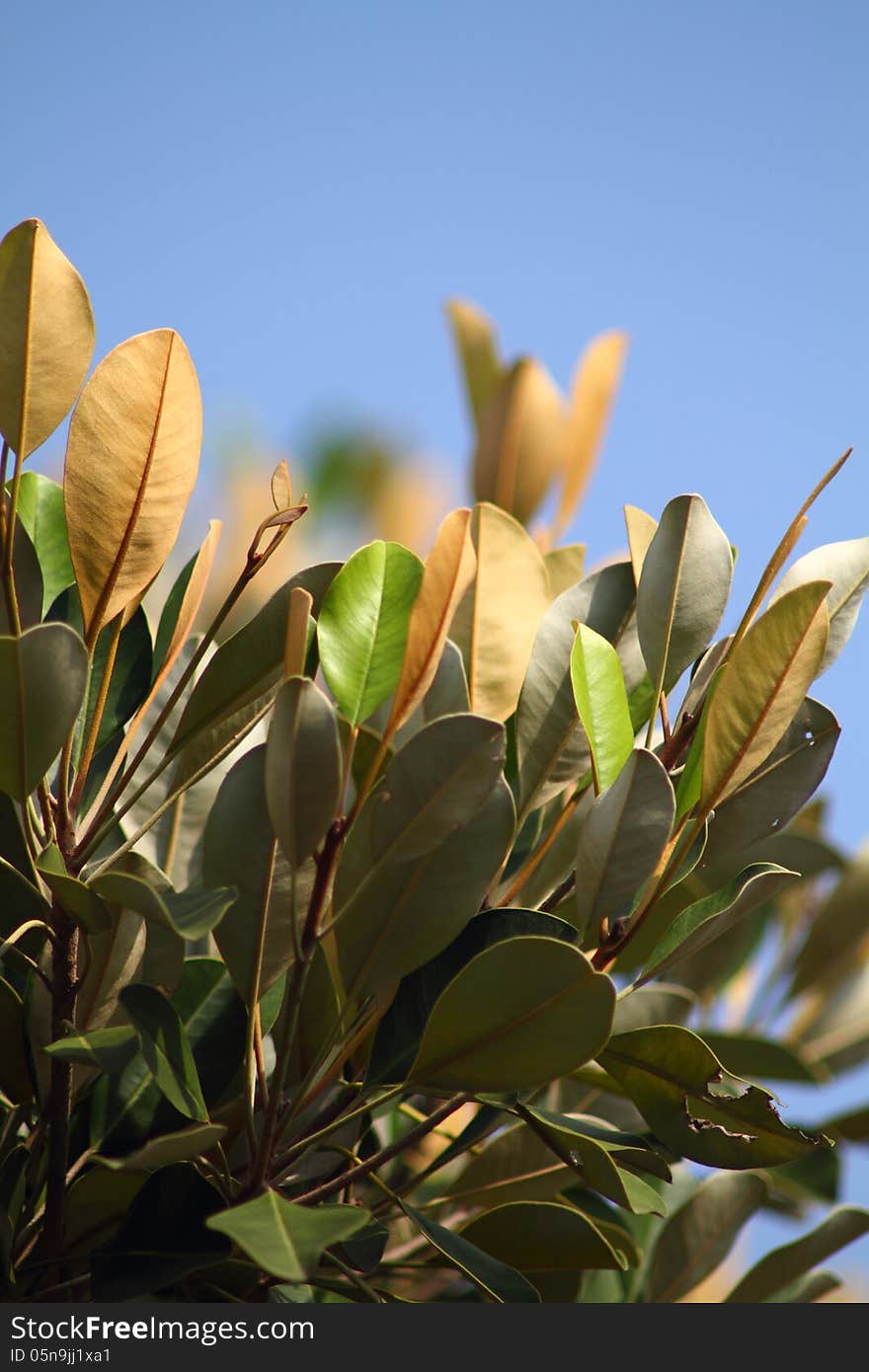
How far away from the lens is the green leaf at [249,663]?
59cm

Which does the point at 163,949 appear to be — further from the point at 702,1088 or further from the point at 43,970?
the point at 702,1088

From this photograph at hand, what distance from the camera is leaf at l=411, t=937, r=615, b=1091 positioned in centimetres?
48

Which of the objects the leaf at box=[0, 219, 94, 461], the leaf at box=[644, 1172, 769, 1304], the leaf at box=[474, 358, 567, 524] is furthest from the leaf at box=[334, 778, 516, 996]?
the leaf at box=[474, 358, 567, 524]

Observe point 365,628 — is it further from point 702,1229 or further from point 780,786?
point 702,1229

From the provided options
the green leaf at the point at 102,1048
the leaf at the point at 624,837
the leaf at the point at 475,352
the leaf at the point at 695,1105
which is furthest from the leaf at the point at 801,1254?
the leaf at the point at 475,352

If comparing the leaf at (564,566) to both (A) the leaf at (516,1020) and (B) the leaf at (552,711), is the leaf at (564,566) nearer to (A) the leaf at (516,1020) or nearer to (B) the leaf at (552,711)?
(B) the leaf at (552,711)

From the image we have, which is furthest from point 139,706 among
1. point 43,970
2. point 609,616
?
point 609,616

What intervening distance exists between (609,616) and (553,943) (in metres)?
0.23

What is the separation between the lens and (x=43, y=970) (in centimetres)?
59

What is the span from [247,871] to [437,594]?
0.46ft

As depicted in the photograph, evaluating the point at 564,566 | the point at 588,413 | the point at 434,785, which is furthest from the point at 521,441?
the point at 434,785

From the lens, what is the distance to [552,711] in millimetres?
621

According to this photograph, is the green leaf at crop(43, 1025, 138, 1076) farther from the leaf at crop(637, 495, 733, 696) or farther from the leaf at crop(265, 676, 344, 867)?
the leaf at crop(637, 495, 733, 696)

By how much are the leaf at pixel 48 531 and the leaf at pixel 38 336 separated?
15 centimetres
